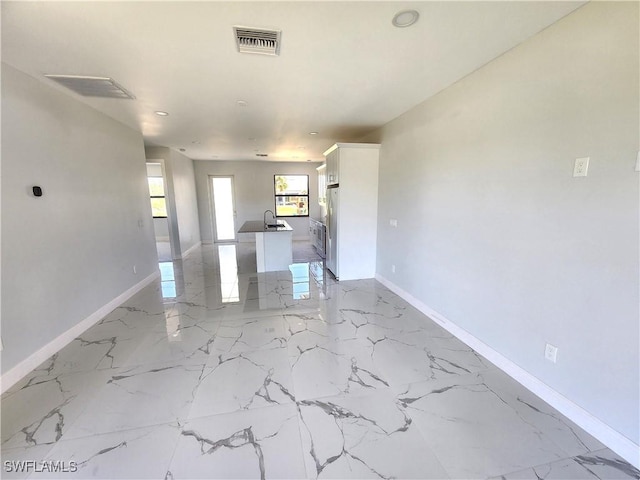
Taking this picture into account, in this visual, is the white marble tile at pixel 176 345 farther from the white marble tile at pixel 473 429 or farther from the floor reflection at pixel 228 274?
the white marble tile at pixel 473 429

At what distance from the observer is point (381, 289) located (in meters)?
4.05

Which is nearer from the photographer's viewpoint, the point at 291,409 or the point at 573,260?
the point at 573,260

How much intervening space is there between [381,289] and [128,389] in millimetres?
3237

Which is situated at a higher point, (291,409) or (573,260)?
(573,260)

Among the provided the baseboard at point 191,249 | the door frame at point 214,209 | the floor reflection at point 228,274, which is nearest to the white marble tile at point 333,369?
the floor reflection at point 228,274

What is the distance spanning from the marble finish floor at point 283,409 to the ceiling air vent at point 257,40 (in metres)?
2.54

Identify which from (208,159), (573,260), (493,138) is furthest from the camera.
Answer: (208,159)

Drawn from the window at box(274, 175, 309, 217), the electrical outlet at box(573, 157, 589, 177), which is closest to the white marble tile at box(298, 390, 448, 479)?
the electrical outlet at box(573, 157, 589, 177)

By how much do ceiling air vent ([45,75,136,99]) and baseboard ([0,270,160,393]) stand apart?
2422 mm

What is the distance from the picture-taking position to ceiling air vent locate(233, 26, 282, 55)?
67.6 inches

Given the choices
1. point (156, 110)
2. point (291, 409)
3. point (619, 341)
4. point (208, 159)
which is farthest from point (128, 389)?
point (208, 159)

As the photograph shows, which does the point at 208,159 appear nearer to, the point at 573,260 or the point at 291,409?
the point at 291,409

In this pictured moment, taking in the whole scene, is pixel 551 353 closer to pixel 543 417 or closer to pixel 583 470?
pixel 543 417

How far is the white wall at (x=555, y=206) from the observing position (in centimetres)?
143
